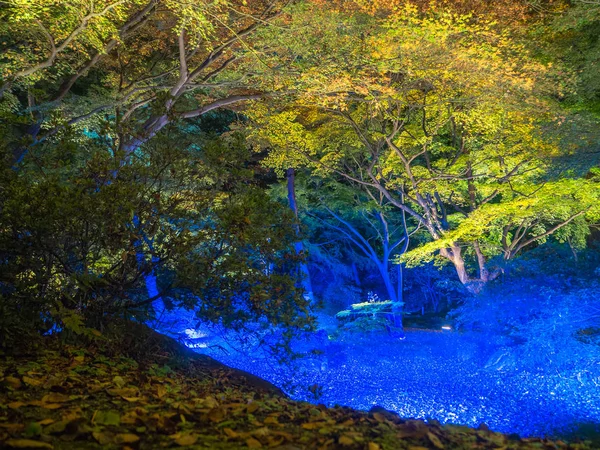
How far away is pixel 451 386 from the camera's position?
9391 millimetres

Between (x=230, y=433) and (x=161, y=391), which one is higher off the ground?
(x=161, y=391)

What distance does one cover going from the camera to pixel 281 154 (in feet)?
44.9

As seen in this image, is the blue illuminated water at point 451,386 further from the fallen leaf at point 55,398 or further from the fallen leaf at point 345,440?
the fallen leaf at point 345,440

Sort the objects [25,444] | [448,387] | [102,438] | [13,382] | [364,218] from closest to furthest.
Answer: [25,444] < [102,438] < [13,382] < [448,387] < [364,218]

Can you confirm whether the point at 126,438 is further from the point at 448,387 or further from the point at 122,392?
the point at 448,387

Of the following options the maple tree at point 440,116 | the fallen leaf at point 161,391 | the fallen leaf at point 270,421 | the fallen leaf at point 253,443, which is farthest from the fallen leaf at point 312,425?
the maple tree at point 440,116

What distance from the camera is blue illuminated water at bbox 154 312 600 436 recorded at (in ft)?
23.6

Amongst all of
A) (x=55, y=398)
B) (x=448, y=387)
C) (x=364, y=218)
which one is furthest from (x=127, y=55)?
(x=364, y=218)

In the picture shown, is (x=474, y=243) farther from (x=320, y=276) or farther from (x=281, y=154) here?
(x=320, y=276)

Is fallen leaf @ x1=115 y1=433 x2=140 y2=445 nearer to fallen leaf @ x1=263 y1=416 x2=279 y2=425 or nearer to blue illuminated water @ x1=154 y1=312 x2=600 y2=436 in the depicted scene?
fallen leaf @ x1=263 y1=416 x2=279 y2=425

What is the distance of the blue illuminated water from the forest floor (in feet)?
7.13

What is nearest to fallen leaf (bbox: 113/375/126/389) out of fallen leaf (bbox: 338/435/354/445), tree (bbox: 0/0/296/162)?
fallen leaf (bbox: 338/435/354/445)

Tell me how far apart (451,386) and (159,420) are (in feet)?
28.6

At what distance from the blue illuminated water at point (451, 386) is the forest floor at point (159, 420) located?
2173 millimetres
